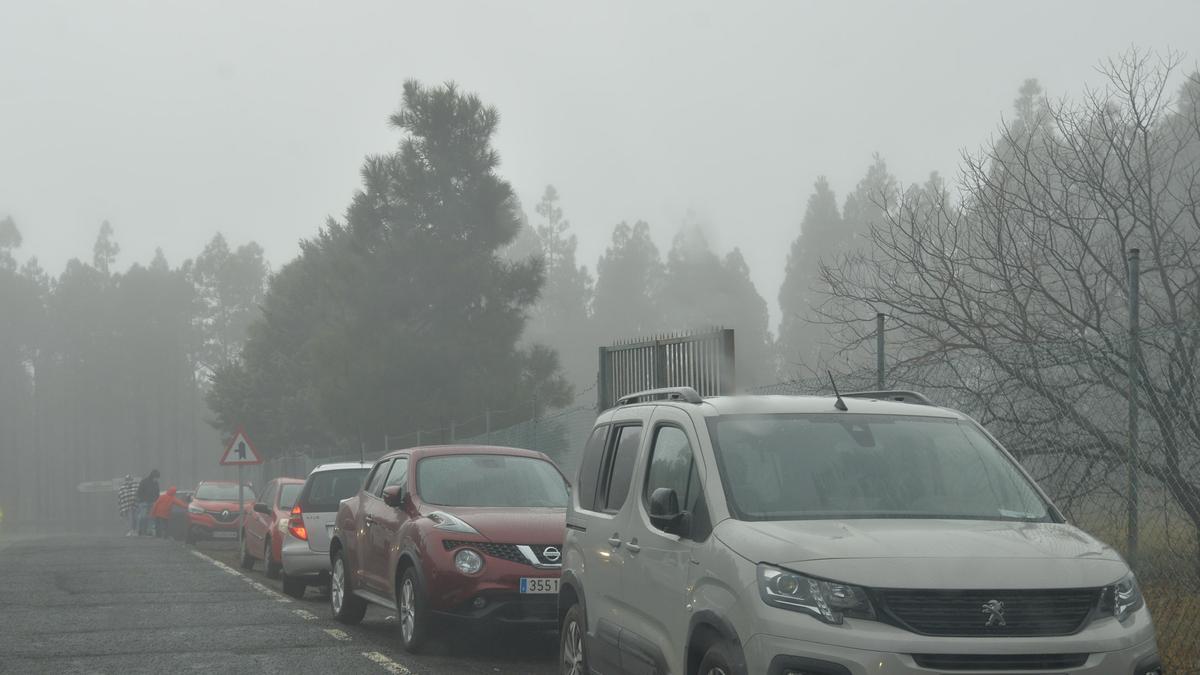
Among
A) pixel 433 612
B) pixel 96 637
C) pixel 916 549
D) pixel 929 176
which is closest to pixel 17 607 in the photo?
pixel 96 637

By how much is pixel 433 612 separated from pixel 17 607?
6.53m

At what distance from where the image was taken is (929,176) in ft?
308

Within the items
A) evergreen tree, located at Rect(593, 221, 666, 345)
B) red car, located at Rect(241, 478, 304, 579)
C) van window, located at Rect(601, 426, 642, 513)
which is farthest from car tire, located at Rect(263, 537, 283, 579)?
evergreen tree, located at Rect(593, 221, 666, 345)

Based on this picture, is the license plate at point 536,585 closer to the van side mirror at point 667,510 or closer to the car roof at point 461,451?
the car roof at point 461,451

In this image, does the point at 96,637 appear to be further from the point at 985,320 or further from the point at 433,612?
the point at 985,320

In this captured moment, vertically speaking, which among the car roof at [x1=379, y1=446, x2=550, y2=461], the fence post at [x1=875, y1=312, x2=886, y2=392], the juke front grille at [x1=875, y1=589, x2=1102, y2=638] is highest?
the fence post at [x1=875, y1=312, x2=886, y2=392]

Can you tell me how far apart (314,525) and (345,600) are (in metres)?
3.13

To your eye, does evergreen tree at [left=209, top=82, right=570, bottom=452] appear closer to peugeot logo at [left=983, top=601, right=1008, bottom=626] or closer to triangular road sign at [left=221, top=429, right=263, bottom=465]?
triangular road sign at [left=221, top=429, right=263, bottom=465]

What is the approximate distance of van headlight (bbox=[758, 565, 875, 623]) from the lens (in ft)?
18.1

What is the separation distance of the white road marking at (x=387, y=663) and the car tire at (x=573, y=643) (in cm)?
205

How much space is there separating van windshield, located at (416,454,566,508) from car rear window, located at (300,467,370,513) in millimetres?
4527

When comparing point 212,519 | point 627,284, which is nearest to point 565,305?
point 627,284

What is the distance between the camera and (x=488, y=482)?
486 inches

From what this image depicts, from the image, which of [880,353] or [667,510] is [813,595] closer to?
[667,510]
